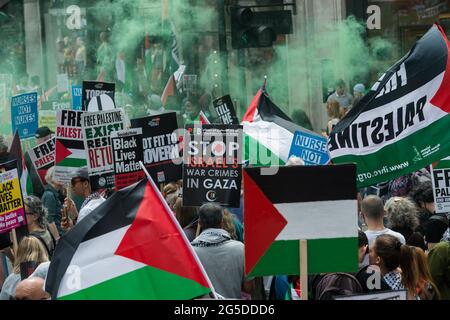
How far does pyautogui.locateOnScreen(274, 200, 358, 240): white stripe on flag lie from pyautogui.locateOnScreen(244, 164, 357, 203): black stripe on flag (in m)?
0.04

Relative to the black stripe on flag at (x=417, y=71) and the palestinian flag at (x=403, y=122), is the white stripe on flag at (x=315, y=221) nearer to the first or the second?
the palestinian flag at (x=403, y=122)

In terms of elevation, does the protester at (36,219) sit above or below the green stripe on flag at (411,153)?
below

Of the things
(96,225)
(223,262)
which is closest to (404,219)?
(223,262)

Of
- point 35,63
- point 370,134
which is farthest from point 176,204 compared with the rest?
point 35,63

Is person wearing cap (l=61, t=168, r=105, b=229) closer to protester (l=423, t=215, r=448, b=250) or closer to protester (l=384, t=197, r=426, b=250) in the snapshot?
Answer: protester (l=384, t=197, r=426, b=250)

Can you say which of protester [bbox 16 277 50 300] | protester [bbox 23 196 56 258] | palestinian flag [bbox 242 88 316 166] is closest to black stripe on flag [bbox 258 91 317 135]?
palestinian flag [bbox 242 88 316 166]

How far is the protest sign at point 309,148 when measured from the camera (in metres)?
10.3

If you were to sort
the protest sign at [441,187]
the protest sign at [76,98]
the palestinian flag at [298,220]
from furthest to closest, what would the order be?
1. the protest sign at [76,98]
2. the protest sign at [441,187]
3. the palestinian flag at [298,220]

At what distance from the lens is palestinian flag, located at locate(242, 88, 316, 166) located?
35.8ft

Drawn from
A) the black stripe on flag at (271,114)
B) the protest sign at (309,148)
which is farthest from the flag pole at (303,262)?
the black stripe on flag at (271,114)

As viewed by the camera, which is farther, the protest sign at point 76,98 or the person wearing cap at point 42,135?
the protest sign at point 76,98

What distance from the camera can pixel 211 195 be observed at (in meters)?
9.22

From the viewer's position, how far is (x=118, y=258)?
562 centimetres

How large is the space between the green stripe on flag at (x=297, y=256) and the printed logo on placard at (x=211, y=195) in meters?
3.09
